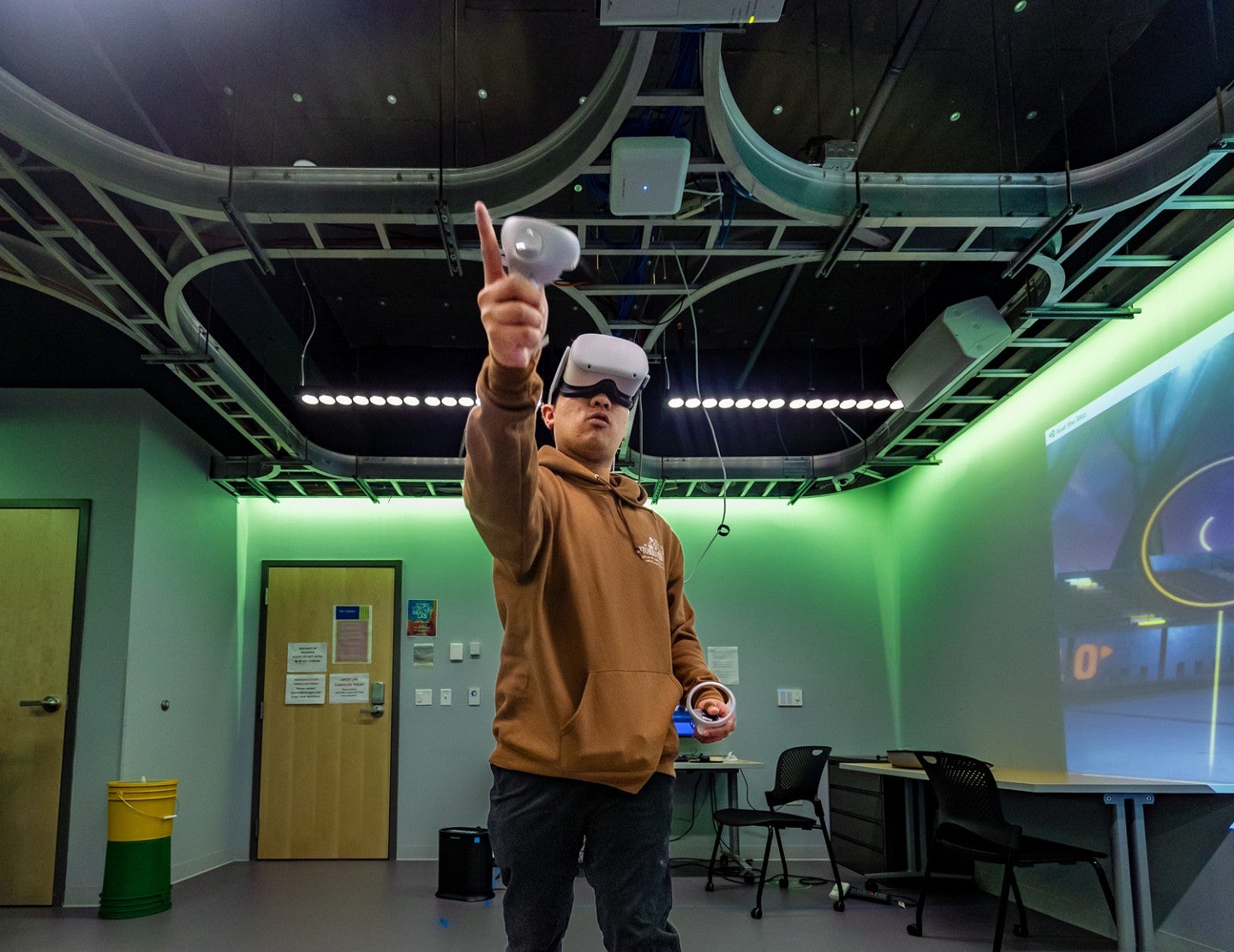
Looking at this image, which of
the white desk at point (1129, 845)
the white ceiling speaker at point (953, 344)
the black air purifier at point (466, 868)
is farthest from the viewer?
the black air purifier at point (466, 868)

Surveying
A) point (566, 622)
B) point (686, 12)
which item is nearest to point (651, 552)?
point (566, 622)

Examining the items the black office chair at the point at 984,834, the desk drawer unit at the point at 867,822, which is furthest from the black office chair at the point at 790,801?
the black office chair at the point at 984,834

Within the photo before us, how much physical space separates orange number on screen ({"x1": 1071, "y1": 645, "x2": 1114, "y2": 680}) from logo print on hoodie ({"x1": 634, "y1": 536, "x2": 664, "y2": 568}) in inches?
164

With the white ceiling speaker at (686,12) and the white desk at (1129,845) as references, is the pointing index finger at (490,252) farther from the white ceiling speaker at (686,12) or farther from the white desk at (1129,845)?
the white desk at (1129,845)

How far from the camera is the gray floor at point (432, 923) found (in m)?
4.78

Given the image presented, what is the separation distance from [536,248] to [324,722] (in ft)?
25.0

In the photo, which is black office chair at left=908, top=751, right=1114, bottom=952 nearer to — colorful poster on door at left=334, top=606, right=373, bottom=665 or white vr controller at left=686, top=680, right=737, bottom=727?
white vr controller at left=686, top=680, right=737, bottom=727

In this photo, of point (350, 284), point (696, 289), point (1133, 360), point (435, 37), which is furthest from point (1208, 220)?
point (350, 284)

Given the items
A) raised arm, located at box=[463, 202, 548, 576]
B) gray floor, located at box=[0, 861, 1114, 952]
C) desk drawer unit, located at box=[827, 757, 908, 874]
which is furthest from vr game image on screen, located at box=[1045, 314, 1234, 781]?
raised arm, located at box=[463, 202, 548, 576]

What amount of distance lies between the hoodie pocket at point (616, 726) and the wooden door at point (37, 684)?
5.69 m

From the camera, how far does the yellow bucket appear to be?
5578 mm

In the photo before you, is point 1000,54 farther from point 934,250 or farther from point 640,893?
point 640,893

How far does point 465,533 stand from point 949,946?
16.6ft

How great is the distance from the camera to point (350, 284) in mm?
6617
